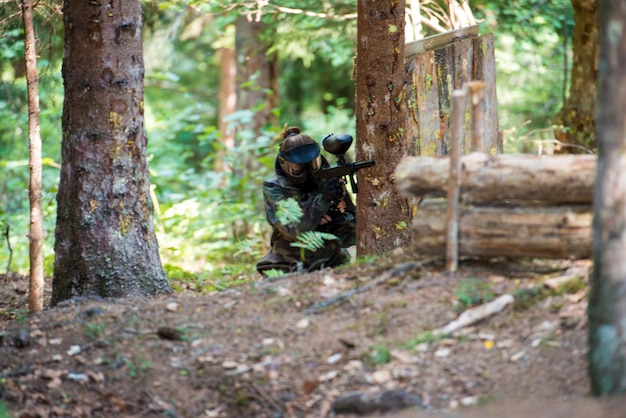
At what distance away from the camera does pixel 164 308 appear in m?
5.53

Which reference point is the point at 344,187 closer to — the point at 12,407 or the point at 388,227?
the point at 388,227

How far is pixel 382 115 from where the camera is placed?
20.8ft

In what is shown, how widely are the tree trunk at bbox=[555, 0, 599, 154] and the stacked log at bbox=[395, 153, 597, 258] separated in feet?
18.3

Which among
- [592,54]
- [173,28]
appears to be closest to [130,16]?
[592,54]

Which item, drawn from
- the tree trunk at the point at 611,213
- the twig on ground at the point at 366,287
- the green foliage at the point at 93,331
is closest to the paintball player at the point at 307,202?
the twig on ground at the point at 366,287

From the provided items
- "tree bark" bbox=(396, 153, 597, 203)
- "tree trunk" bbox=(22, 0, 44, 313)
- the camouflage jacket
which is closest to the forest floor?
"tree bark" bbox=(396, 153, 597, 203)

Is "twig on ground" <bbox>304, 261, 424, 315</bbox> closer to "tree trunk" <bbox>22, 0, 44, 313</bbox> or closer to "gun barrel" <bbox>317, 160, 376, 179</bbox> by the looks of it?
"gun barrel" <bbox>317, 160, 376, 179</bbox>

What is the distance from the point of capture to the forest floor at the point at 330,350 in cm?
419

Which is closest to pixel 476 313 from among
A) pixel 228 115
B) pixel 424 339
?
pixel 424 339

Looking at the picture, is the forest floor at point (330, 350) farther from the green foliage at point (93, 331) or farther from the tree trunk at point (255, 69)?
the tree trunk at point (255, 69)

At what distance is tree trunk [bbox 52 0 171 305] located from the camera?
19.9 feet

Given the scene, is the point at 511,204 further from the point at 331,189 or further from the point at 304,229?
the point at 304,229

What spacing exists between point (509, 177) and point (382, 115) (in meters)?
1.81

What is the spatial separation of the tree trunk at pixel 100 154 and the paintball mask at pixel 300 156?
5.28 feet
